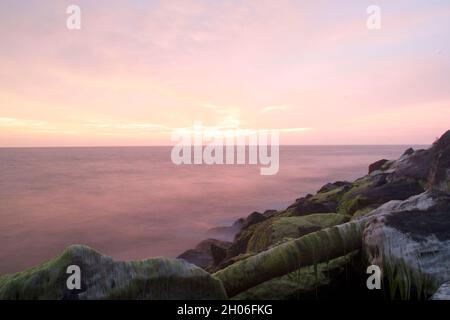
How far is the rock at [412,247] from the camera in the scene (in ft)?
23.3

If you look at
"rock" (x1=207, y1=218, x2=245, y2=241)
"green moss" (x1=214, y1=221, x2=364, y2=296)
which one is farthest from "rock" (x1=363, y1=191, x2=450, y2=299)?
"rock" (x1=207, y1=218, x2=245, y2=241)

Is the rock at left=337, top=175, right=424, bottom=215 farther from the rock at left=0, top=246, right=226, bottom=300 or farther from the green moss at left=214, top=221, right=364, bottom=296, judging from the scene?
the rock at left=0, top=246, right=226, bottom=300

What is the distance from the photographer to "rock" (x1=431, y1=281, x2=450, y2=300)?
6146 mm

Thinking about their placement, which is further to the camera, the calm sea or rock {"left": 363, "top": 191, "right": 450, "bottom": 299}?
the calm sea

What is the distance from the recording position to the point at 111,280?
7000 mm

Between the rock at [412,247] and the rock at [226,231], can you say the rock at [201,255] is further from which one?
the rock at [412,247]

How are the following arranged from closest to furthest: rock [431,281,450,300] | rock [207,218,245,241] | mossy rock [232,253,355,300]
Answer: rock [431,281,450,300] → mossy rock [232,253,355,300] → rock [207,218,245,241]

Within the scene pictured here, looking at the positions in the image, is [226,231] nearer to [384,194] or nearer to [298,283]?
[384,194]

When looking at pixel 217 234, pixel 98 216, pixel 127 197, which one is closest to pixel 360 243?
pixel 217 234

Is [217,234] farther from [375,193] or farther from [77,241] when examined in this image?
[375,193]

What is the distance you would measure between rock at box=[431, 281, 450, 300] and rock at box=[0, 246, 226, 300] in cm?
400

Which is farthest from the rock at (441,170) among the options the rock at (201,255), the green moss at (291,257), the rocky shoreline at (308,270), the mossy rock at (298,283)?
the rock at (201,255)

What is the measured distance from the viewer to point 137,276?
7090 mm

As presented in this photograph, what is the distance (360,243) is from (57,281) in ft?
22.3
